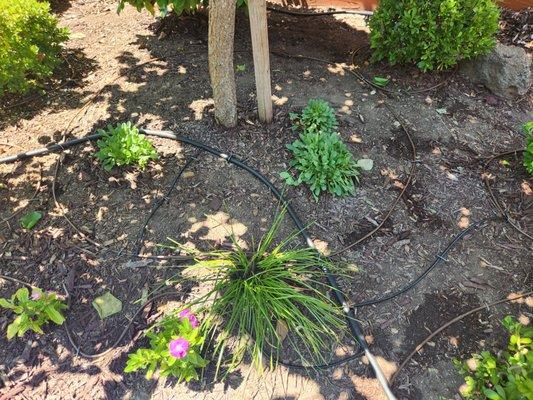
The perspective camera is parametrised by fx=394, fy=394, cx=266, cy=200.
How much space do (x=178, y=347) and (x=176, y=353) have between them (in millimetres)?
30

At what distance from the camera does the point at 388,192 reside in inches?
121

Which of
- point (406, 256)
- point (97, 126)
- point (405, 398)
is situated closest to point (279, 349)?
point (405, 398)

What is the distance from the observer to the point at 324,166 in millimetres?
2939

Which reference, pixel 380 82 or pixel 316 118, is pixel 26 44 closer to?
pixel 316 118

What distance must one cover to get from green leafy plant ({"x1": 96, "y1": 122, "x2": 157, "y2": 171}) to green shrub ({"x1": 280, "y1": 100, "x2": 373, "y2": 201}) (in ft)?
3.49

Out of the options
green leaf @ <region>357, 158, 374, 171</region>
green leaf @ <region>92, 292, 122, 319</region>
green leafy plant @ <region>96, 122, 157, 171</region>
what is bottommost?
green leaf @ <region>92, 292, 122, 319</region>

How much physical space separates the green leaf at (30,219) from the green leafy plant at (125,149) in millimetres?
578

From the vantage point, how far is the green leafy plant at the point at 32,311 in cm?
223

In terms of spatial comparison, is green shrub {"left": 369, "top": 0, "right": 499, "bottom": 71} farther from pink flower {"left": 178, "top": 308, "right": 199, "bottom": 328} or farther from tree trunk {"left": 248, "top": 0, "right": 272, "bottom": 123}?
pink flower {"left": 178, "top": 308, "right": 199, "bottom": 328}

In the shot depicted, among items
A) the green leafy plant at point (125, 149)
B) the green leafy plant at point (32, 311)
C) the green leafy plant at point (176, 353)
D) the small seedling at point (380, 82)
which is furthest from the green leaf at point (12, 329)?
the small seedling at point (380, 82)

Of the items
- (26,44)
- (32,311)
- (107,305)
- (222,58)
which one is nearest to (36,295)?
(32,311)

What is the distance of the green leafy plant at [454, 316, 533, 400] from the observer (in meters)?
1.70

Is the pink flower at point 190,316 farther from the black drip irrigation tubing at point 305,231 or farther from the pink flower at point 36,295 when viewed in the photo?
the pink flower at point 36,295

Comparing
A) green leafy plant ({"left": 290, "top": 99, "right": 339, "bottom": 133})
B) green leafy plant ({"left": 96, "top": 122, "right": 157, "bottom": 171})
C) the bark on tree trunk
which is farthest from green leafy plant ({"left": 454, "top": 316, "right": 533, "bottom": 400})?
green leafy plant ({"left": 96, "top": 122, "right": 157, "bottom": 171})
